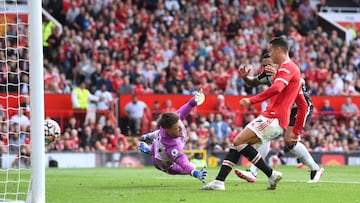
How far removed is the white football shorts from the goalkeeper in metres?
0.99

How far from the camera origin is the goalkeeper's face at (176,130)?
13219 mm

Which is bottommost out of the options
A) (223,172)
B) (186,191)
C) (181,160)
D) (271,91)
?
(186,191)

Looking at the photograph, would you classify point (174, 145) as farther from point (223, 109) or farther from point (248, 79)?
point (223, 109)

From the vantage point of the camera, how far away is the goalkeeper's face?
13.2 m

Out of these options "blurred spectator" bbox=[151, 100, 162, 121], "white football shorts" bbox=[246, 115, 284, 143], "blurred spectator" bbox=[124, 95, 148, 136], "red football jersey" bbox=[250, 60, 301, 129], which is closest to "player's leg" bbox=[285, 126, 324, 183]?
"red football jersey" bbox=[250, 60, 301, 129]

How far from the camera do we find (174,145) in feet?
44.3

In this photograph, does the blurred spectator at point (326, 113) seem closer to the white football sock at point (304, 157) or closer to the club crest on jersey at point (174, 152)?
the white football sock at point (304, 157)

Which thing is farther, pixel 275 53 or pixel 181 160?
pixel 181 160

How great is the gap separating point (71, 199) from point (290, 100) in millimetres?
3493

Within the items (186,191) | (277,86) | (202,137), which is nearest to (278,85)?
(277,86)

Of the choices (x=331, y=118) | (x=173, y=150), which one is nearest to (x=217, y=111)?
(x=331, y=118)

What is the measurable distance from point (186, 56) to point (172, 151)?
16.2m

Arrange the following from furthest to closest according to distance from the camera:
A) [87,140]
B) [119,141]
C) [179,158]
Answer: [119,141] < [87,140] < [179,158]

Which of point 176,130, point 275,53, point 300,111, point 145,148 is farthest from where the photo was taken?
point 300,111
